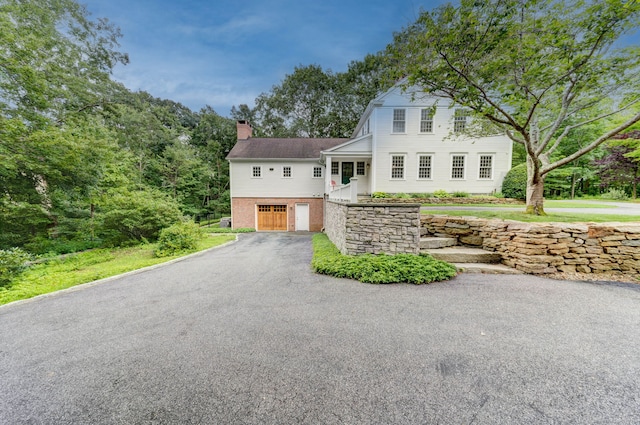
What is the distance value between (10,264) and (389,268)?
31.2 feet

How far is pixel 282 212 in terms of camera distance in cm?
1578

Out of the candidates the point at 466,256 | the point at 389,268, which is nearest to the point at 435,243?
the point at 466,256

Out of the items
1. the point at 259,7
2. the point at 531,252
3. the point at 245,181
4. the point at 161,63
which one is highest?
the point at 259,7

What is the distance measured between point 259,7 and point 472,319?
43.1 feet

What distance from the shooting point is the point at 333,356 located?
258 cm

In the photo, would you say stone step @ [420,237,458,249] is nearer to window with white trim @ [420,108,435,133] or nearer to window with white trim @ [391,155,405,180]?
window with white trim @ [391,155,405,180]

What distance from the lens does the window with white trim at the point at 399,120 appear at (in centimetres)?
1301

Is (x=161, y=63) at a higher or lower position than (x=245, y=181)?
higher

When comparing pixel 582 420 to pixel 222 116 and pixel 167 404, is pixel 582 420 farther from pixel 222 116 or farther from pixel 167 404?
pixel 222 116

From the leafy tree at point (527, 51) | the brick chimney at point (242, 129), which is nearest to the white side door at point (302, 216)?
the brick chimney at point (242, 129)

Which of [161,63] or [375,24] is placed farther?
[161,63]

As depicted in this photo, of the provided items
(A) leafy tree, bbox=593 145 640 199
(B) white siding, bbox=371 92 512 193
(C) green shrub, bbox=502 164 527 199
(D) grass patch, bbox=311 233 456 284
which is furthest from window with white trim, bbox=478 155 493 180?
(A) leafy tree, bbox=593 145 640 199

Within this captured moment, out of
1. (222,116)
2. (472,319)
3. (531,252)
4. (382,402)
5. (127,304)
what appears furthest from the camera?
(222,116)

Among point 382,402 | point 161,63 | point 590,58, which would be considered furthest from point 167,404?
point 161,63
